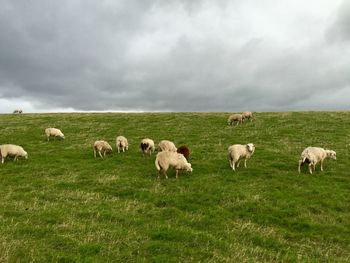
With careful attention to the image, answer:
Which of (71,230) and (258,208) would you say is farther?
(258,208)

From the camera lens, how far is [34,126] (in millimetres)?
45062

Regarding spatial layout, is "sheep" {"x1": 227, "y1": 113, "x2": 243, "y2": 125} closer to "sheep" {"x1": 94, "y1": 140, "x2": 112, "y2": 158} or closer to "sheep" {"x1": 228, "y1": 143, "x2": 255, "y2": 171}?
"sheep" {"x1": 94, "y1": 140, "x2": 112, "y2": 158}

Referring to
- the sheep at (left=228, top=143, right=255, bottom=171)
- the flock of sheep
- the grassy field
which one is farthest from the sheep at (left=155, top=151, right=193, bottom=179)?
the sheep at (left=228, top=143, right=255, bottom=171)

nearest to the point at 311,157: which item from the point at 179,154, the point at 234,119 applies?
the point at 179,154

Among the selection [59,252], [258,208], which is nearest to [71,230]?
[59,252]

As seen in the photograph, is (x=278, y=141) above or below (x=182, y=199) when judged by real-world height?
above

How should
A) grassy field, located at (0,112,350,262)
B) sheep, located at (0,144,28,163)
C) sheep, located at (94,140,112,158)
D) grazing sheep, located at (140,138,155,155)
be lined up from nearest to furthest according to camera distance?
grassy field, located at (0,112,350,262), sheep, located at (0,144,28,163), grazing sheep, located at (140,138,155,155), sheep, located at (94,140,112,158)

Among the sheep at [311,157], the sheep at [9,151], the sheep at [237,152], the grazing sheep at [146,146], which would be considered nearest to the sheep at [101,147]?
the grazing sheep at [146,146]

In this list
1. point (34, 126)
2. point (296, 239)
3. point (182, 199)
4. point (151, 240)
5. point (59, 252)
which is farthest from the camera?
point (34, 126)

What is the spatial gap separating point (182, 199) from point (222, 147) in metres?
13.4

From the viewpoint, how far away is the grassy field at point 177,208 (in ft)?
37.1

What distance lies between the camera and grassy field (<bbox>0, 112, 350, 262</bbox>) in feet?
37.1

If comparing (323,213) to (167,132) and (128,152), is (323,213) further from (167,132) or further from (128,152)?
(167,132)

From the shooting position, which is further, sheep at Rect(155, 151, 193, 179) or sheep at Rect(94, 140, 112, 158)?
sheep at Rect(94, 140, 112, 158)
